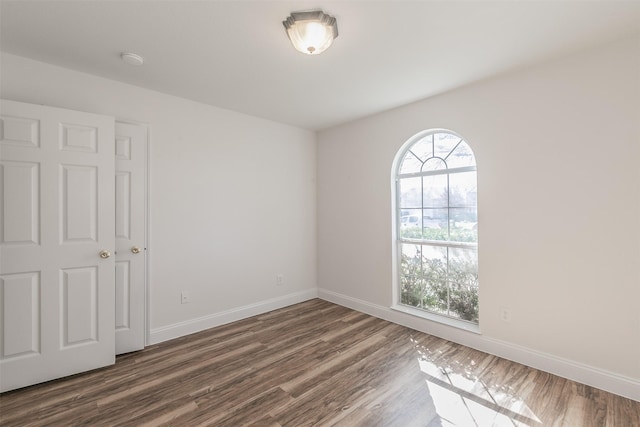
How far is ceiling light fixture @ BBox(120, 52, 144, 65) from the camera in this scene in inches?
89.0

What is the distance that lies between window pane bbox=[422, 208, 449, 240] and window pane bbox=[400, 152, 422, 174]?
52cm

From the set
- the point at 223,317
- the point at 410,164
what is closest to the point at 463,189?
the point at 410,164

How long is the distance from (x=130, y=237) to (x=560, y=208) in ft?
12.8

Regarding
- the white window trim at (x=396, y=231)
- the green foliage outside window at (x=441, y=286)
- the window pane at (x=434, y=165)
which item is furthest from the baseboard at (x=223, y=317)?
the window pane at (x=434, y=165)

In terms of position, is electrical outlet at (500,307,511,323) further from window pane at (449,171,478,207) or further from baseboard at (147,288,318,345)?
baseboard at (147,288,318,345)

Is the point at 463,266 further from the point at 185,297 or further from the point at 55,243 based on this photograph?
the point at 55,243

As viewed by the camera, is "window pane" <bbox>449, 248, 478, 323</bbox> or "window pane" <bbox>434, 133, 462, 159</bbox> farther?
"window pane" <bbox>434, 133, 462, 159</bbox>

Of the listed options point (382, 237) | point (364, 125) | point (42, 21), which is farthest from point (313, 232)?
point (42, 21)

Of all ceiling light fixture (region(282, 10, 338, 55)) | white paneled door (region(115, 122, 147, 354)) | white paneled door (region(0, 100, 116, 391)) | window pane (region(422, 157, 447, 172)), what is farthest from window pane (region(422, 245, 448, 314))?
white paneled door (region(0, 100, 116, 391))

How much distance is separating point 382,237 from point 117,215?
9.58 feet

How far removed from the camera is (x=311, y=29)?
6.04 ft

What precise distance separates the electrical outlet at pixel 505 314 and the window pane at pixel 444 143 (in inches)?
64.8

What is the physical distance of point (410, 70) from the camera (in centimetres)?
252

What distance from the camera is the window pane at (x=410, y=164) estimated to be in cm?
338
